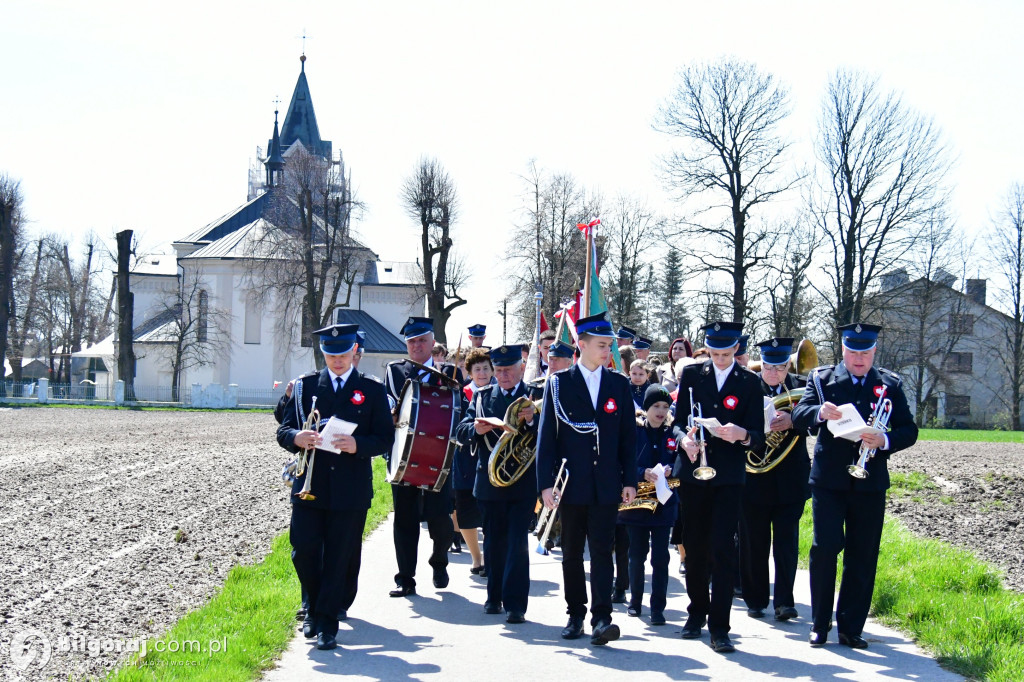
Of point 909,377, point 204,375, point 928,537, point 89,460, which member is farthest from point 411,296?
point 928,537

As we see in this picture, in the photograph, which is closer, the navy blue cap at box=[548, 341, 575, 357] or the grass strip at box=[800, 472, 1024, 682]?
the grass strip at box=[800, 472, 1024, 682]

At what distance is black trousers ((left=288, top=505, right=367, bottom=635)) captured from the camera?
758 centimetres

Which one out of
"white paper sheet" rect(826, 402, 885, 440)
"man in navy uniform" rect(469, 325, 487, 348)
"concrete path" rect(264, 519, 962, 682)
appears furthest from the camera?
"man in navy uniform" rect(469, 325, 487, 348)

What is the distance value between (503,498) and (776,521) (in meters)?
2.21

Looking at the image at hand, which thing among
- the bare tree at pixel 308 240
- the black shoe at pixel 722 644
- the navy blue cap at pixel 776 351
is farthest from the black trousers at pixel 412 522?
the bare tree at pixel 308 240

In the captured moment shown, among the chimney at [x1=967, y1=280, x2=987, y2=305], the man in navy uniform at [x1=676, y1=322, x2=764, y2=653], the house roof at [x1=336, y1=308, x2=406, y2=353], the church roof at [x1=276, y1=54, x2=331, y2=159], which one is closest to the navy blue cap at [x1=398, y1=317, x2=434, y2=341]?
the man in navy uniform at [x1=676, y1=322, x2=764, y2=653]

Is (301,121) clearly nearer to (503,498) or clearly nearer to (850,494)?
(503,498)

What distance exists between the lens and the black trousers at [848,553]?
7461 mm

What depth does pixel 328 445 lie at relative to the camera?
7.47m

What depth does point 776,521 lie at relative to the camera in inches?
344

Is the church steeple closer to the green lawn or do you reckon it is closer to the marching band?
the green lawn

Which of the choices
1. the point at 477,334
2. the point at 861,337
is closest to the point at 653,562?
the point at 861,337

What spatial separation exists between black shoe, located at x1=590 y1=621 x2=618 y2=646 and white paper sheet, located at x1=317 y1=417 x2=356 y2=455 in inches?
85.5

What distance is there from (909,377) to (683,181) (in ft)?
85.3
